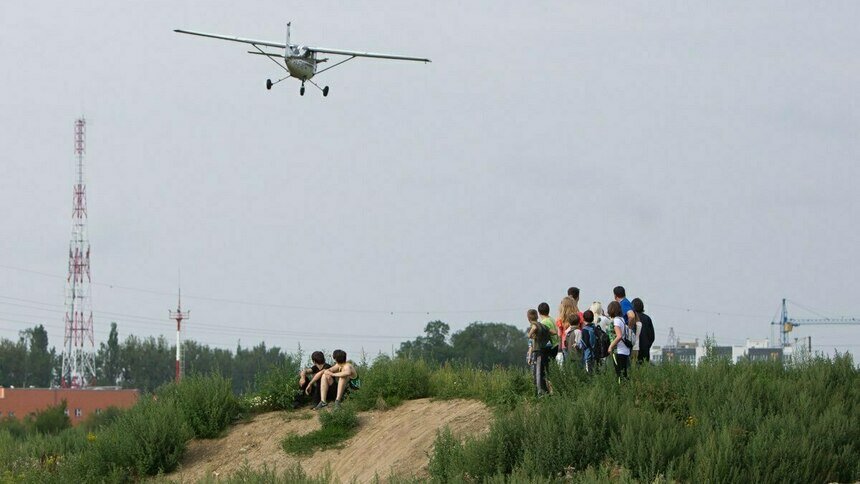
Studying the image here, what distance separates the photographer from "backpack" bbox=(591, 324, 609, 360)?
922 inches

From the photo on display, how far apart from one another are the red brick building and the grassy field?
268 feet

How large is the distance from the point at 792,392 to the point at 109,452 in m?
13.0

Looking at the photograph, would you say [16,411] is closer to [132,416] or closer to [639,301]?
[132,416]

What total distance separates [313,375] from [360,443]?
10.4 feet

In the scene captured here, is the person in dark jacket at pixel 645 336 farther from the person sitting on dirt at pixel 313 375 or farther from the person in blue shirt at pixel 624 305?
the person sitting on dirt at pixel 313 375

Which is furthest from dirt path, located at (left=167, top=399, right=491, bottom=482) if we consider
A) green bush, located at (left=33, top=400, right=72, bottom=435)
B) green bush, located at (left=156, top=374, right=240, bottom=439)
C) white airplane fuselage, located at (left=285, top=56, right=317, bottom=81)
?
green bush, located at (left=33, top=400, right=72, bottom=435)

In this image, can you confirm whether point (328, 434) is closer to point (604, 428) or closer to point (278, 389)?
point (278, 389)

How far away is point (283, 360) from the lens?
29.7 m

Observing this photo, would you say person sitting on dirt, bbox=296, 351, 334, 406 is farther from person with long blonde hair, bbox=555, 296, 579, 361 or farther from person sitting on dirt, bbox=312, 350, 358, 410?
person with long blonde hair, bbox=555, 296, 579, 361

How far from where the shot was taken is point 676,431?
68.1ft

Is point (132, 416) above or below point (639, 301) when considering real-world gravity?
below

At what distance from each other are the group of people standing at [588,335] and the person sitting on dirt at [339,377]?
5.35 meters

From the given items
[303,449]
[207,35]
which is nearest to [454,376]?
[303,449]

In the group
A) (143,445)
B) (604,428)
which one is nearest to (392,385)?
(143,445)
